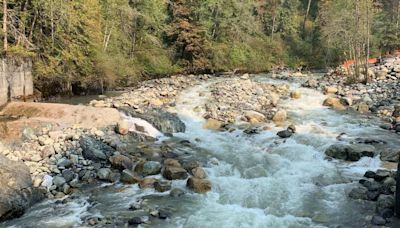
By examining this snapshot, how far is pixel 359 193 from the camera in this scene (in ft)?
31.0

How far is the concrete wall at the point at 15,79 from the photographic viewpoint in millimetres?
A: 14906

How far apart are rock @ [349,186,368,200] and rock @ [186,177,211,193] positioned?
336cm

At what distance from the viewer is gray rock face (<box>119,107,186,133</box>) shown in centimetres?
1454

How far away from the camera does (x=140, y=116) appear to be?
15.1 meters

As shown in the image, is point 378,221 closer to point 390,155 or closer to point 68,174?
point 390,155

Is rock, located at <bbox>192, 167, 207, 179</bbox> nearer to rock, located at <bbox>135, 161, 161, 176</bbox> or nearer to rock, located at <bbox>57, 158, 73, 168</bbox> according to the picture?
rock, located at <bbox>135, 161, 161, 176</bbox>

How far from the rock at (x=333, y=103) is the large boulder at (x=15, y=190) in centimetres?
1384

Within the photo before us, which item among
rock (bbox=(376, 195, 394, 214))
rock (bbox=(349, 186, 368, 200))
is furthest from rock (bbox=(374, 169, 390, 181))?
rock (bbox=(376, 195, 394, 214))

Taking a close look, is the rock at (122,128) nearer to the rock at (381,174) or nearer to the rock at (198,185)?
the rock at (198,185)

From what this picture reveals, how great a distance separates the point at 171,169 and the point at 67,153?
3.14 metres

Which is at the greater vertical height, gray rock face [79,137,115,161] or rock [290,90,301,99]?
rock [290,90,301,99]

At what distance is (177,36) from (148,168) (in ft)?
70.3

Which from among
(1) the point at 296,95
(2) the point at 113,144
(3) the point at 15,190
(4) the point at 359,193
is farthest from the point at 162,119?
(1) the point at 296,95

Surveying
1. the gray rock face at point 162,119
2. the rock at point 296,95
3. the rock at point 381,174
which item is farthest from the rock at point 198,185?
the rock at point 296,95
